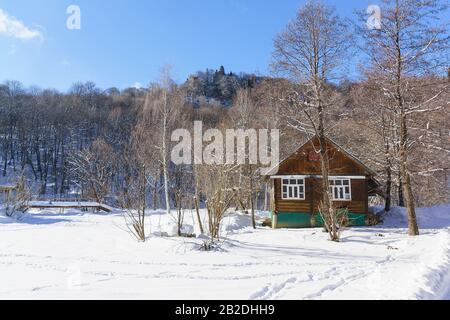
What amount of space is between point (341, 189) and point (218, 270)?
15099 millimetres

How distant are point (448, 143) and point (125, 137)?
158 ft

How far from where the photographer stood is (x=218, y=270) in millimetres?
7469

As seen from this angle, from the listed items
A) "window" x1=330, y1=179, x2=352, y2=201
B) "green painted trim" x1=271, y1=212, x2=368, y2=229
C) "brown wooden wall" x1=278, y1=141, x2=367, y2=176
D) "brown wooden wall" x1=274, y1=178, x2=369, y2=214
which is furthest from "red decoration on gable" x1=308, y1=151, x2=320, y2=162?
"green painted trim" x1=271, y1=212, x2=368, y2=229

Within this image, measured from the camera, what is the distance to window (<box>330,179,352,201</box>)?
20609 mm

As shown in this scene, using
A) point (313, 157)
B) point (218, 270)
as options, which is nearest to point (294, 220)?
point (313, 157)

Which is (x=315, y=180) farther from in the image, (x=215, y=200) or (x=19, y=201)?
(x=19, y=201)

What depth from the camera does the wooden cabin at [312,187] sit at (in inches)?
805

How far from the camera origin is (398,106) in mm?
13836

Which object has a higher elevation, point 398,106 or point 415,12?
point 415,12

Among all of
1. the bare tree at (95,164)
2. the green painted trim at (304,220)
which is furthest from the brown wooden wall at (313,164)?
the bare tree at (95,164)

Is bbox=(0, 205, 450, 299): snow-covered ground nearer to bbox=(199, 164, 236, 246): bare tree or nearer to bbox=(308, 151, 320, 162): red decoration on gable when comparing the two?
bbox=(199, 164, 236, 246): bare tree
